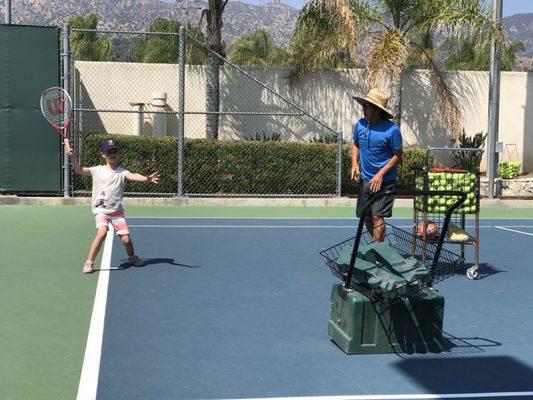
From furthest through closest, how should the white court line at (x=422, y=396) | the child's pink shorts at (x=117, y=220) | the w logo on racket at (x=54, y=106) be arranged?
the w logo on racket at (x=54, y=106), the child's pink shorts at (x=117, y=220), the white court line at (x=422, y=396)

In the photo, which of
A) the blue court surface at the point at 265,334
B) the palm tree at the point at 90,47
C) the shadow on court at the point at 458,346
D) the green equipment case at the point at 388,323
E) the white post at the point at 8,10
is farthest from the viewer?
the palm tree at the point at 90,47

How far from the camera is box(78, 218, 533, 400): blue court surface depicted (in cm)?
544

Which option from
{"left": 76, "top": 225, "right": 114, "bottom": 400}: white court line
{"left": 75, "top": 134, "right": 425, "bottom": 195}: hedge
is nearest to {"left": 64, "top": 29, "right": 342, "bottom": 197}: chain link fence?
{"left": 75, "top": 134, "right": 425, "bottom": 195}: hedge

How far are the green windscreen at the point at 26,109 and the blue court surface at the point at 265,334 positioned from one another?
5704mm

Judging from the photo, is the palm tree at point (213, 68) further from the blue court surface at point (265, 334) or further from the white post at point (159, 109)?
the blue court surface at point (265, 334)

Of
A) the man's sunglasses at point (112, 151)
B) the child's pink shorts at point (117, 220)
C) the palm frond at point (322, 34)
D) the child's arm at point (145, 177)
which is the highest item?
the palm frond at point (322, 34)

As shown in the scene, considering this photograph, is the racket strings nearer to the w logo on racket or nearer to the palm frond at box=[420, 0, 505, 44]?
the w logo on racket

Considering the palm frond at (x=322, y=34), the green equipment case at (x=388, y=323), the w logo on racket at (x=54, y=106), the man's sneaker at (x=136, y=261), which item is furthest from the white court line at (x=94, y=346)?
the palm frond at (x=322, y=34)

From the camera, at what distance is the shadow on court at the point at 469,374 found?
5488 mm

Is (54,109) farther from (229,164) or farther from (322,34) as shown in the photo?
(322,34)

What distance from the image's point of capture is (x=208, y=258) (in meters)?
10.3

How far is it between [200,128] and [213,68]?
5.99 feet

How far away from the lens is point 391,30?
18.4 metres

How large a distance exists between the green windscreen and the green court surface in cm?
100
